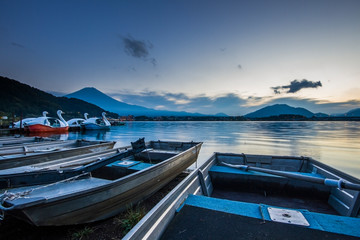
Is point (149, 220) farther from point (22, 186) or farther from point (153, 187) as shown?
point (22, 186)

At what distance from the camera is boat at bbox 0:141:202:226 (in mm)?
2736

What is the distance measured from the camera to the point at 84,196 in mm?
3311

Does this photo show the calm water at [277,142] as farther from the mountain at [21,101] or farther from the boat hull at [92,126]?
the mountain at [21,101]

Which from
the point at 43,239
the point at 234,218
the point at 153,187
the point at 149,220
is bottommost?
the point at 43,239

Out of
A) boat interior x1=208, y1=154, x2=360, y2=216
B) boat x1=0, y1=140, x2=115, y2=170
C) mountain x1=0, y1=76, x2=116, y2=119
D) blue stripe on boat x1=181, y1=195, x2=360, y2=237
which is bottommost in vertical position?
boat interior x1=208, y1=154, x2=360, y2=216

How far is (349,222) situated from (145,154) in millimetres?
7069

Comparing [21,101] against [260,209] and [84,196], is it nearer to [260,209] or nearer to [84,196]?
[84,196]

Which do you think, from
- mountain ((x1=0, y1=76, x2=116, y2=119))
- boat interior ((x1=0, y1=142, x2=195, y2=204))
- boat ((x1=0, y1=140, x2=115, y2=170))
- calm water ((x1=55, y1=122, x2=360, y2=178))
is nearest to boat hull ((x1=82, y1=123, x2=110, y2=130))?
calm water ((x1=55, y1=122, x2=360, y2=178))

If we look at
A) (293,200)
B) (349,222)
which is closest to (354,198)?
(293,200)

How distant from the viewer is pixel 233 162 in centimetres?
638

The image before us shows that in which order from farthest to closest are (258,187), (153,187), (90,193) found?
(153,187)
(258,187)
(90,193)

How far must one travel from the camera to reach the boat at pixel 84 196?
2.74 m

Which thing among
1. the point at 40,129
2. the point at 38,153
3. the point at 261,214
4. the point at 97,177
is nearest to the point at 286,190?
the point at 261,214

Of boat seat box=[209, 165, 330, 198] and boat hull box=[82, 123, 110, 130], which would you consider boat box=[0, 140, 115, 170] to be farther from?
boat hull box=[82, 123, 110, 130]
